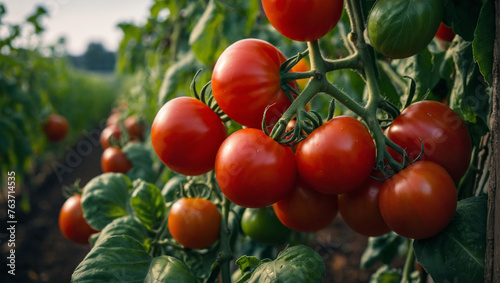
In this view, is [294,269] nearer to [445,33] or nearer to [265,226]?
[265,226]

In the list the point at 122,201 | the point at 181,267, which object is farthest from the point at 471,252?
the point at 122,201

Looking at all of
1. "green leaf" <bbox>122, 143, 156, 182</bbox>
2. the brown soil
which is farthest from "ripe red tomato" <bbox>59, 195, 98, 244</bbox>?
the brown soil

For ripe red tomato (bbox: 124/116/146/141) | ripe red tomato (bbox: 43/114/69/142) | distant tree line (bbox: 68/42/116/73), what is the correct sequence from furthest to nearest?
distant tree line (bbox: 68/42/116/73), ripe red tomato (bbox: 43/114/69/142), ripe red tomato (bbox: 124/116/146/141)

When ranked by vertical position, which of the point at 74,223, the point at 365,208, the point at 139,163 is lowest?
the point at 139,163

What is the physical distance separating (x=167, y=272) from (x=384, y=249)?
0.84 meters

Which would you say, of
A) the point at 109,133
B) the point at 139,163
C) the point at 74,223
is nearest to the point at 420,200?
the point at 74,223

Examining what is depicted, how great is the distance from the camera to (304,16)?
2.13 feet

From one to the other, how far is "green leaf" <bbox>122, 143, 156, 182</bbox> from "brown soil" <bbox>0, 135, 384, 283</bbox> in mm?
1380

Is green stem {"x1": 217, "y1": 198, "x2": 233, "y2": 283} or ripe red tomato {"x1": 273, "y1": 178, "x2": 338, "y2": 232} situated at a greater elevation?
ripe red tomato {"x1": 273, "y1": 178, "x2": 338, "y2": 232}

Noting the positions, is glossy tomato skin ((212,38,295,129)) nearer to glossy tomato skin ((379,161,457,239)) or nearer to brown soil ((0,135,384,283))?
glossy tomato skin ((379,161,457,239))

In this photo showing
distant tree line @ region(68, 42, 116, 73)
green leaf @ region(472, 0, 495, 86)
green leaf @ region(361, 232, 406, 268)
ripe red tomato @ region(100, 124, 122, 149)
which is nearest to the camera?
green leaf @ region(472, 0, 495, 86)

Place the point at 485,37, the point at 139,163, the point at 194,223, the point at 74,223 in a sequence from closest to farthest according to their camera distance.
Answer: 1. the point at 485,37
2. the point at 194,223
3. the point at 74,223
4. the point at 139,163

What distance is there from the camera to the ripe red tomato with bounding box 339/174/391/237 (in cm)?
68

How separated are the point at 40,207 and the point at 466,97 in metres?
5.47
